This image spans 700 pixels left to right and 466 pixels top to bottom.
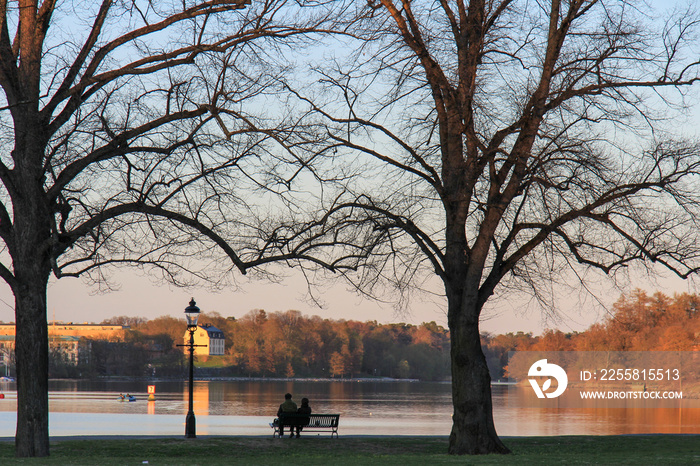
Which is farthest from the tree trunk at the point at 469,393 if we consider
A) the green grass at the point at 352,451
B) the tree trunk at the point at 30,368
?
the tree trunk at the point at 30,368

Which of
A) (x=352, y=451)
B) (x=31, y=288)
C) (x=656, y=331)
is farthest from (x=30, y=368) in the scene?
(x=656, y=331)

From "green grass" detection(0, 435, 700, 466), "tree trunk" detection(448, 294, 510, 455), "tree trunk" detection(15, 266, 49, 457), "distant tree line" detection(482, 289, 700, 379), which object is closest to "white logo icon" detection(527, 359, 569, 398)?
"distant tree line" detection(482, 289, 700, 379)

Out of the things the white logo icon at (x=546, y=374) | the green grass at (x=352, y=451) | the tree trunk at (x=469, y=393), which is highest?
the tree trunk at (x=469, y=393)

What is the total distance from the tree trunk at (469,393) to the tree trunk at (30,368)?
26.1 ft

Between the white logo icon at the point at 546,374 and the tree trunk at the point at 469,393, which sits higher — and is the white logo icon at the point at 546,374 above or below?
below

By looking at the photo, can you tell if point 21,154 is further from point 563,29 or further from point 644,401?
point 644,401

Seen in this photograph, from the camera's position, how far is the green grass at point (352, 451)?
46.5 ft

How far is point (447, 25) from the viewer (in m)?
17.8

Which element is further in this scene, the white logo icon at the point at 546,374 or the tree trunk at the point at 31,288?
the white logo icon at the point at 546,374

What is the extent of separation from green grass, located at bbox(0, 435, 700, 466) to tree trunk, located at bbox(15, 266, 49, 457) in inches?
18.5

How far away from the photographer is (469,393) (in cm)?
1723

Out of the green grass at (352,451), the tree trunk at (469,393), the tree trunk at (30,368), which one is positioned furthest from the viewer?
the tree trunk at (469,393)

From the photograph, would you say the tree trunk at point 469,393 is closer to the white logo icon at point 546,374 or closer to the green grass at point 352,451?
the green grass at point 352,451

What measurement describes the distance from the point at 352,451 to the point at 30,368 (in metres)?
7.10
